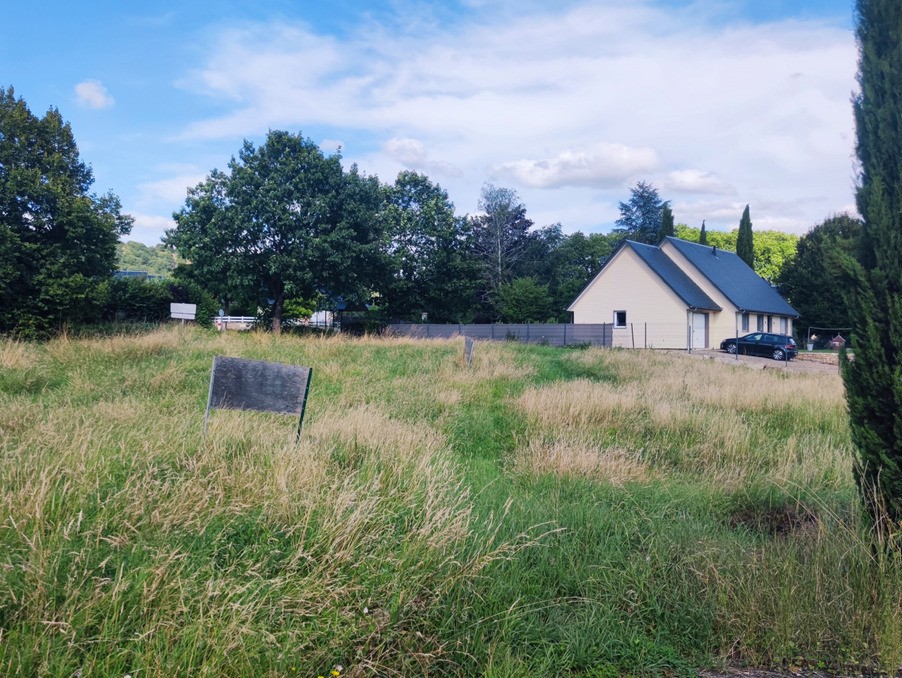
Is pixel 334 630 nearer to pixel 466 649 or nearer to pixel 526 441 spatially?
pixel 466 649

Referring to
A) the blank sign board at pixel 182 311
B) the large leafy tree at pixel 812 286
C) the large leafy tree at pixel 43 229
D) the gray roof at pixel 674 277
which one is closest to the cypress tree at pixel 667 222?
the large leafy tree at pixel 812 286

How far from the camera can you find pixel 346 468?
16.4ft

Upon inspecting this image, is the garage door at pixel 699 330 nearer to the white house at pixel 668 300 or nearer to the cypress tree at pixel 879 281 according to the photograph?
the white house at pixel 668 300

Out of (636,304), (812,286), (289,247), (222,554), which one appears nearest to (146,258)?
(289,247)

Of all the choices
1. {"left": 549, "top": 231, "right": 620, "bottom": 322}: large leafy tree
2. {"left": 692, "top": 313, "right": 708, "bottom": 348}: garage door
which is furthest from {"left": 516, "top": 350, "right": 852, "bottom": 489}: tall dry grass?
{"left": 549, "top": 231, "right": 620, "bottom": 322}: large leafy tree

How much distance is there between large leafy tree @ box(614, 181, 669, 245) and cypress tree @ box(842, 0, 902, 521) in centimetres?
6221

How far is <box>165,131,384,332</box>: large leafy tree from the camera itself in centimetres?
2814

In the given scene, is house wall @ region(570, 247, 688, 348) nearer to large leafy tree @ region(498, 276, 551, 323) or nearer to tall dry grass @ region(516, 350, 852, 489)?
large leafy tree @ region(498, 276, 551, 323)

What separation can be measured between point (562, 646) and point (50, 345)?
46.2ft

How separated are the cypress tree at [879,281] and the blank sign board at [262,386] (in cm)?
439

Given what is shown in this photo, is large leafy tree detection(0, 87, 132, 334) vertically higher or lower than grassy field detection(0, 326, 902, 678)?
higher

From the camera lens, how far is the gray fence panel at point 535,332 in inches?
1325

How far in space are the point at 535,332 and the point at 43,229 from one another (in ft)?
78.3

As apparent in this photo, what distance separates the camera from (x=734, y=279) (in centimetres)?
4112
